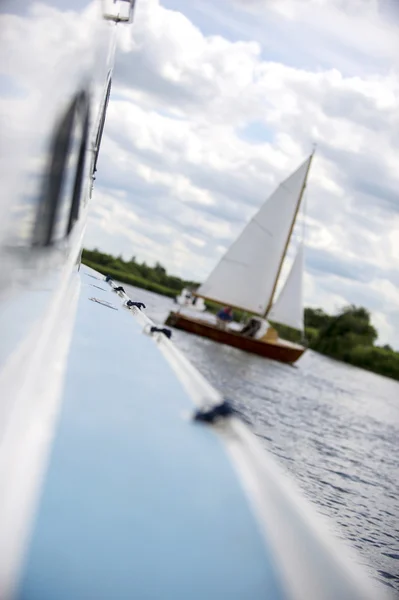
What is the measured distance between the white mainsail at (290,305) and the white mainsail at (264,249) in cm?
64

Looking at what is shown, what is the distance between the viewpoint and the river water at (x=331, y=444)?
27.6 feet

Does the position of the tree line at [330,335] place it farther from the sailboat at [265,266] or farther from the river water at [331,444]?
the river water at [331,444]

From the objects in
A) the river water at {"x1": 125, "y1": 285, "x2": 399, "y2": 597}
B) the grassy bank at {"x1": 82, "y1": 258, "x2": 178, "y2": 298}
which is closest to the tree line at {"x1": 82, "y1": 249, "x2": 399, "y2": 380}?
the grassy bank at {"x1": 82, "y1": 258, "x2": 178, "y2": 298}

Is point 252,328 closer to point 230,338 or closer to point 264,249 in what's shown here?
point 230,338

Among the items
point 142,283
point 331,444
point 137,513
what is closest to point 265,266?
point 331,444

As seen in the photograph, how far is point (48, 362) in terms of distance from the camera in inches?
85.7

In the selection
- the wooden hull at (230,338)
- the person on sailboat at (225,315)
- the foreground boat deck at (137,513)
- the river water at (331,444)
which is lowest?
the river water at (331,444)

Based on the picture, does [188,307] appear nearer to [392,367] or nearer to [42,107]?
[42,107]

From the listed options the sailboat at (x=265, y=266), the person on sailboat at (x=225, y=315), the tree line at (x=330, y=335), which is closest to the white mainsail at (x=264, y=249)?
the sailboat at (x=265, y=266)

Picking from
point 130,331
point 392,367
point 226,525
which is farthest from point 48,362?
point 392,367

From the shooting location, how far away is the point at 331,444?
46.9 ft

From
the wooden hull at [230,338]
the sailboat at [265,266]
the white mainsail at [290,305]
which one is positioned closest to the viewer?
the wooden hull at [230,338]

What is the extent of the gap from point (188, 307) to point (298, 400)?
15418mm

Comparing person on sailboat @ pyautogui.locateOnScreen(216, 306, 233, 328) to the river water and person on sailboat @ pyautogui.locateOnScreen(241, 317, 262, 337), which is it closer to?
person on sailboat @ pyautogui.locateOnScreen(241, 317, 262, 337)
